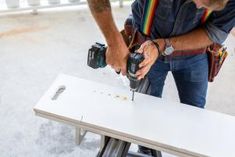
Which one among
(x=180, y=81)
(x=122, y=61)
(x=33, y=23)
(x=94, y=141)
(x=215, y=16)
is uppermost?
(x=215, y=16)

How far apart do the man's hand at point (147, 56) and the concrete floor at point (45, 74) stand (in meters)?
0.92

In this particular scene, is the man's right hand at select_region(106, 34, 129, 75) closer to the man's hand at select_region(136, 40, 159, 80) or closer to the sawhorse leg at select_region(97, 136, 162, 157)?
the man's hand at select_region(136, 40, 159, 80)

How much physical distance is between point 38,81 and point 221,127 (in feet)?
5.31

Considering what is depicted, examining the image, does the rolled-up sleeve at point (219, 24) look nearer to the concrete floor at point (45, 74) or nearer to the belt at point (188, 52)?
the belt at point (188, 52)

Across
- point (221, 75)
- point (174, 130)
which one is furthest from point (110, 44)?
point (221, 75)

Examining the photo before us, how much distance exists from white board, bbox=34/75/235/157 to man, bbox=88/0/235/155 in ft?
0.44

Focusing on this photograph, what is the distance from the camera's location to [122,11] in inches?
137

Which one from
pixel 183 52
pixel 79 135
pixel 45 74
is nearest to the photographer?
pixel 183 52

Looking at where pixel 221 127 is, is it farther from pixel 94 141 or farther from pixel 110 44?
pixel 94 141

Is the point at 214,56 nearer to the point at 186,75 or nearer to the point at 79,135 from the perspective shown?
the point at 186,75

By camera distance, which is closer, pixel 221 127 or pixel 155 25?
pixel 221 127

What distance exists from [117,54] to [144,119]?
0.87ft

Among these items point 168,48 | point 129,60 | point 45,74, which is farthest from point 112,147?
point 45,74

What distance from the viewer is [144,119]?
121 centimetres
